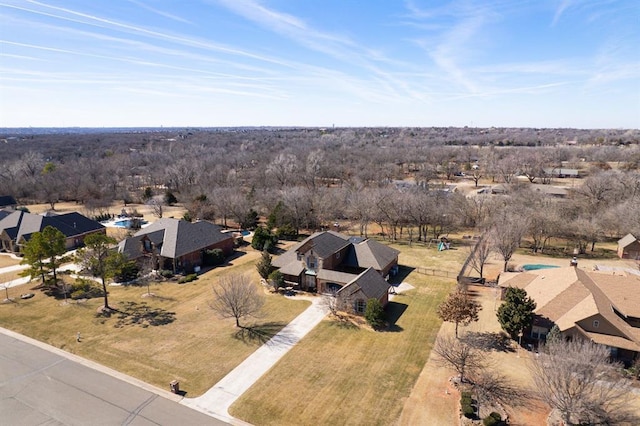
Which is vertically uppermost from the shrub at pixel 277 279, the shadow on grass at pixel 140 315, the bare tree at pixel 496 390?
the shrub at pixel 277 279

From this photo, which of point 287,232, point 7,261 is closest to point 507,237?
Answer: point 287,232

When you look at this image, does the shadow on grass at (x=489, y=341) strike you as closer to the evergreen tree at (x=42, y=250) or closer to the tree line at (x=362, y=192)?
the tree line at (x=362, y=192)

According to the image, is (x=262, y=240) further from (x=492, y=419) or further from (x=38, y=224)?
(x=492, y=419)

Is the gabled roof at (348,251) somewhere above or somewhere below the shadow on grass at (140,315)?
above

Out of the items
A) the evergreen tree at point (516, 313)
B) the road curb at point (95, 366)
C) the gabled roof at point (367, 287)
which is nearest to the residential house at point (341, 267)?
the gabled roof at point (367, 287)

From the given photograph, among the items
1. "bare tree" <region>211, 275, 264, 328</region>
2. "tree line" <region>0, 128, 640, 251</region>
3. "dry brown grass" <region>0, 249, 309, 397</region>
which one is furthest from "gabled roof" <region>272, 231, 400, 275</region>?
"tree line" <region>0, 128, 640, 251</region>

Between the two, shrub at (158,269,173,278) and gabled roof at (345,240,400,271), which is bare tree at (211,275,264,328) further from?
gabled roof at (345,240,400,271)

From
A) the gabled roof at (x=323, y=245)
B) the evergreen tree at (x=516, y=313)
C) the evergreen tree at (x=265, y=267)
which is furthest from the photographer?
the evergreen tree at (x=265, y=267)
